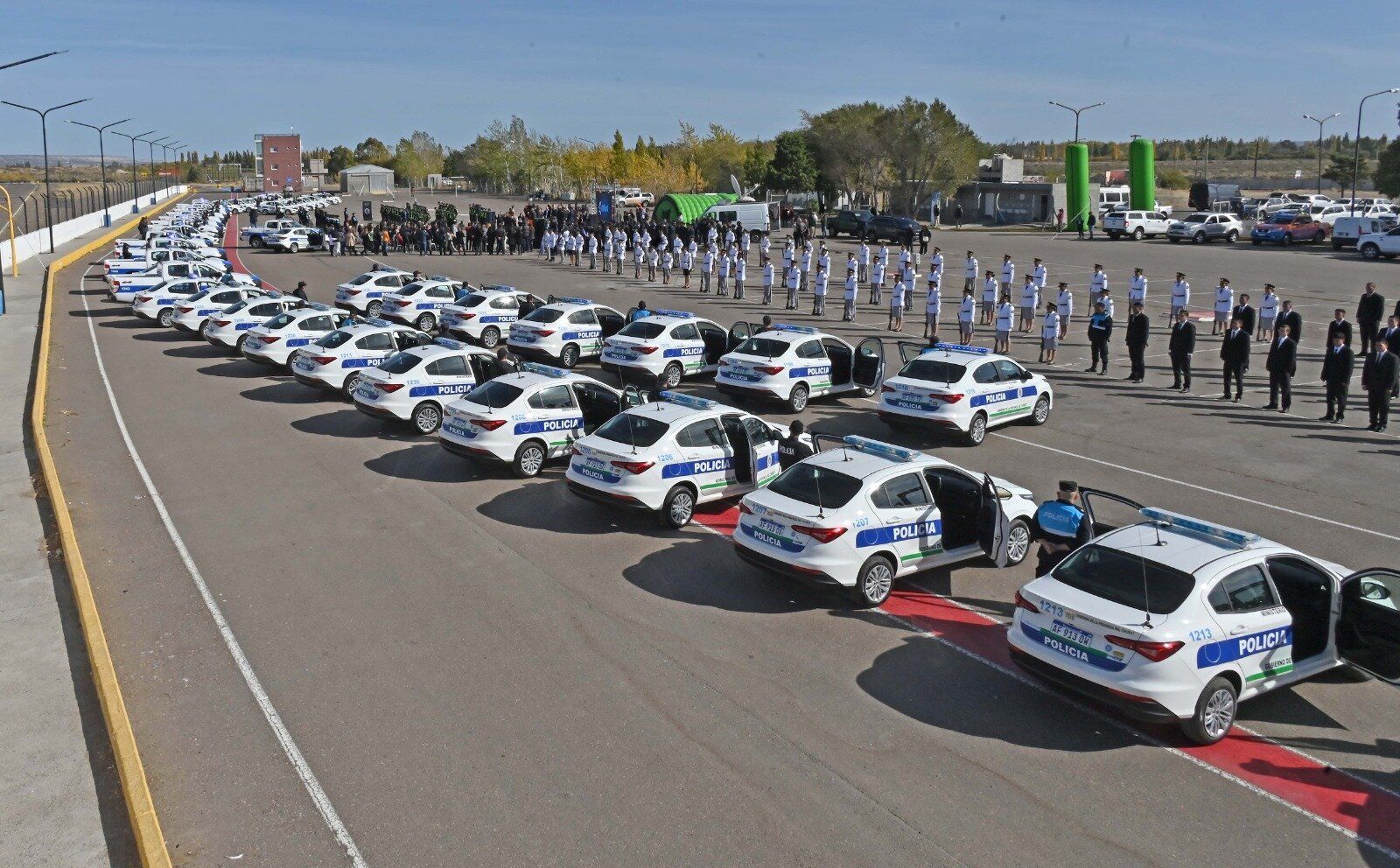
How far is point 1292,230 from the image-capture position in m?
50.1

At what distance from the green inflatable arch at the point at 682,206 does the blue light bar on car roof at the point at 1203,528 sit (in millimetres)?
45754

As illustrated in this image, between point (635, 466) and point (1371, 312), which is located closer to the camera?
point (635, 466)

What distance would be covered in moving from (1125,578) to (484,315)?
1943cm

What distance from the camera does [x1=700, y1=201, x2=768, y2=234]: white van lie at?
54.5 m

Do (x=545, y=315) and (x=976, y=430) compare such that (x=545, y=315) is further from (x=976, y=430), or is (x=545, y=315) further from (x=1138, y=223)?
(x=1138, y=223)

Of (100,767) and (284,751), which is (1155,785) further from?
(100,767)

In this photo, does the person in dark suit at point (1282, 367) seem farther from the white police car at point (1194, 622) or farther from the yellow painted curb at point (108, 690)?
the yellow painted curb at point (108, 690)

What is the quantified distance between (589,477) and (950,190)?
66.0 m

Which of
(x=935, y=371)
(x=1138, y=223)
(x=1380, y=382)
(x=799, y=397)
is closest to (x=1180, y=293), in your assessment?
(x=1380, y=382)

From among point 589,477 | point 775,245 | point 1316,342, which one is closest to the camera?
point 589,477

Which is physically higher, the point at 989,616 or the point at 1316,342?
the point at 1316,342

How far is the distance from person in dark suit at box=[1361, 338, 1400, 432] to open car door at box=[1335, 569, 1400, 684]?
10.8m

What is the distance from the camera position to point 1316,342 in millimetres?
26672

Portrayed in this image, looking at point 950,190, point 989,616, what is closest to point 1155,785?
point 989,616
